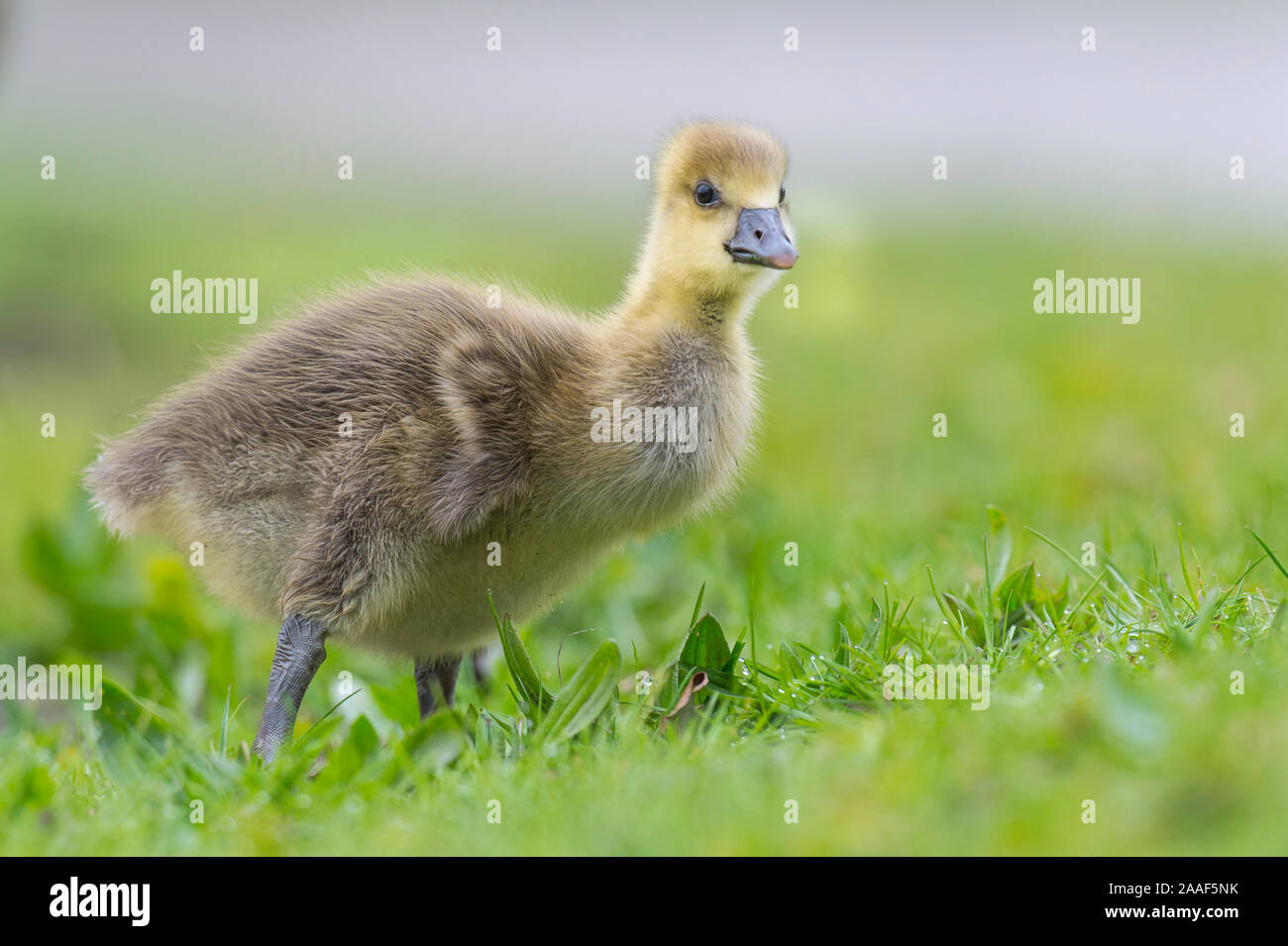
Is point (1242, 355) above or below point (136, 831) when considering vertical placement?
above

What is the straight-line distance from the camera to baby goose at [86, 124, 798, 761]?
3.48 metres

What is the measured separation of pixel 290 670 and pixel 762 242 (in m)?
1.60

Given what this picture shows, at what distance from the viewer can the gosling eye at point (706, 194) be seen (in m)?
3.78

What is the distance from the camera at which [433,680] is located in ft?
13.4

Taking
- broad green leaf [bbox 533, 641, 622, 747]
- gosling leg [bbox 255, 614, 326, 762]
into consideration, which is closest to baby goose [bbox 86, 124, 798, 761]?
gosling leg [bbox 255, 614, 326, 762]

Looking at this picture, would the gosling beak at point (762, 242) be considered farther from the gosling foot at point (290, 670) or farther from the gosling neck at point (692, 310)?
the gosling foot at point (290, 670)

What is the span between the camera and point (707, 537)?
5426mm

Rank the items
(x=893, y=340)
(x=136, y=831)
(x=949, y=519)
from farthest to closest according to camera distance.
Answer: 1. (x=893, y=340)
2. (x=949, y=519)
3. (x=136, y=831)

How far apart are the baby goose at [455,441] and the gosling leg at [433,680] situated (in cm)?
8

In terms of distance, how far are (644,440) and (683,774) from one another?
1079mm

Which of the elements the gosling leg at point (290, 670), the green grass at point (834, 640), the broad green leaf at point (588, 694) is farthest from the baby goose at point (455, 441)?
the broad green leaf at point (588, 694)
